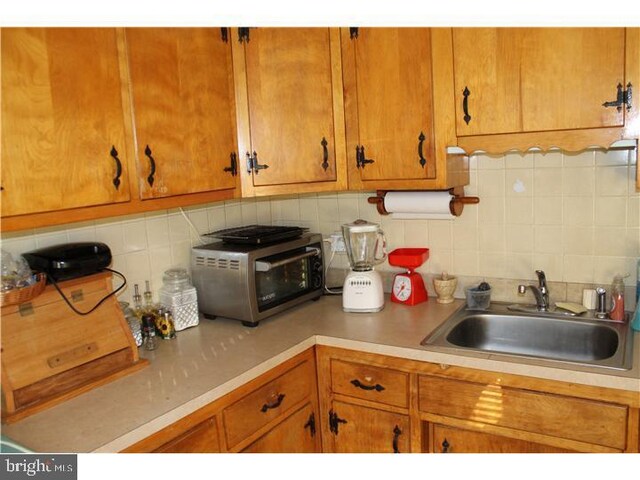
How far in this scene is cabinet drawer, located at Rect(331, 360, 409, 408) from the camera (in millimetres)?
1956

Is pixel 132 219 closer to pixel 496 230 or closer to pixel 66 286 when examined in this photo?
pixel 66 286

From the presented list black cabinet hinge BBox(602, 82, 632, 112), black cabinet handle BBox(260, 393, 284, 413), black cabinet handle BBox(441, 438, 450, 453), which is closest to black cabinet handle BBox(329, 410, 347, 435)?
black cabinet handle BBox(260, 393, 284, 413)

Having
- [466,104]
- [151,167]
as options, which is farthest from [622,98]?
[151,167]

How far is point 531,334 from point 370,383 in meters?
0.66

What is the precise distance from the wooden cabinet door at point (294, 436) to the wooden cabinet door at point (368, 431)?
75 mm

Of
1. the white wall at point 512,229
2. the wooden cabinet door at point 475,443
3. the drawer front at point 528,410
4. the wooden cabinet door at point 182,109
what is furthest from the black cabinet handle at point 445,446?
the wooden cabinet door at point 182,109

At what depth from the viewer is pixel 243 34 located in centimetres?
206

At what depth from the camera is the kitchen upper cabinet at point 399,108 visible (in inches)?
77.7

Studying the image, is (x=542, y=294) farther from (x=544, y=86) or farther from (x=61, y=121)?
(x=61, y=121)

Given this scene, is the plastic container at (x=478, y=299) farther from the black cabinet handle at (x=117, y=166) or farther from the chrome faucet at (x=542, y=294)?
the black cabinet handle at (x=117, y=166)

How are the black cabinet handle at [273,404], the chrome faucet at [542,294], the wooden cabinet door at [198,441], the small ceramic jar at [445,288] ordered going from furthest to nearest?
the small ceramic jar at [445,288] → the chrome faucet at [542,294] → the black cabinet handle at [273,404] → the wooden cabinet door at [198,441]

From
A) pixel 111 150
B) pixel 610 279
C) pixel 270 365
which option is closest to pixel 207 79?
pixel 111 150

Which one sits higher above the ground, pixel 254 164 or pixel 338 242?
pixel 254 164

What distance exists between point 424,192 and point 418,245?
0.29 m
